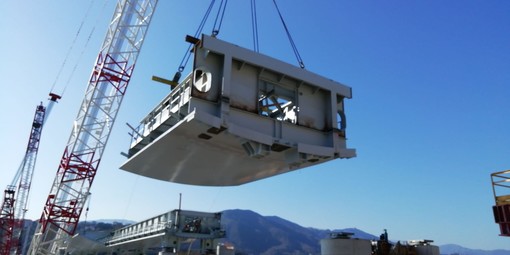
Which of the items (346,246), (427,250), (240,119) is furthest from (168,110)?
(427,250)

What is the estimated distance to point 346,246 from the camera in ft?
65.5

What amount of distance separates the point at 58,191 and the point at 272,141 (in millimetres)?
29834

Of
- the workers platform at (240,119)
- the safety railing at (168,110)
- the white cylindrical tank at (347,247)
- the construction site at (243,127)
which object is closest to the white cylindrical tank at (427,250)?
the construction site at (243,127)

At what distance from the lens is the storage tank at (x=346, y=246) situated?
19.9 meters

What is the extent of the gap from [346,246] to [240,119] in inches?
431

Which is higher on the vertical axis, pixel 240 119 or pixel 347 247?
pixel 240 119

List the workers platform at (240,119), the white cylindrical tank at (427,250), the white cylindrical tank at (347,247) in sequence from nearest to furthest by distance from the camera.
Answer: the workers platform at (240,119) → the white cylindrical tank at (347,247) → the white cylindrical tank at (427,250)

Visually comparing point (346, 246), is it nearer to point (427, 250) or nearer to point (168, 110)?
point (427, 250)

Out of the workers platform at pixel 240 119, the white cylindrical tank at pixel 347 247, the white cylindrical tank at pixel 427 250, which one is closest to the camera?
the workers platform at pixel 240 119

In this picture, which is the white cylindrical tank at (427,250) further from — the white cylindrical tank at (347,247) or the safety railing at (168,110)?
the safety railing at (168,110)

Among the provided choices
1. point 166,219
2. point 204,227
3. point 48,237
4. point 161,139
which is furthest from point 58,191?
point 161,139

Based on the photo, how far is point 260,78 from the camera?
13781 millimetres

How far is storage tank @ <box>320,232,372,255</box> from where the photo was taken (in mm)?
19906

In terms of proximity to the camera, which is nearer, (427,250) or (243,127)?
(243,127)
